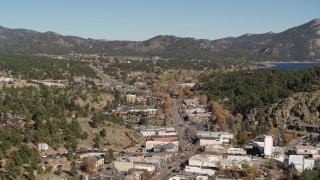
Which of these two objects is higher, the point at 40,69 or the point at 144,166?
the point at 40,69

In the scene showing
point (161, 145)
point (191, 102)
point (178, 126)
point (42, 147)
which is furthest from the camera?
point (191, 102)

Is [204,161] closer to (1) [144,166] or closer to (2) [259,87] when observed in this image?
(1) [144,166]

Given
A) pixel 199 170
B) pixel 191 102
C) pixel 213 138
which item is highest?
pixel 191 102

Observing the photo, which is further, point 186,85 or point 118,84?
point 118,84

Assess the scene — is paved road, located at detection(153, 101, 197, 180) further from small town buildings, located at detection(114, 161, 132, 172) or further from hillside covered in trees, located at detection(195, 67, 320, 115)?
A: hillside covered in trees, located at detection(195, 67, 320, 115)

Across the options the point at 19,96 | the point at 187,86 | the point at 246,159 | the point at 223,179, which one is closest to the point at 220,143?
the point at 246,159

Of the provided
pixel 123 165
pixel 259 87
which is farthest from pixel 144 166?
pixel 259 87

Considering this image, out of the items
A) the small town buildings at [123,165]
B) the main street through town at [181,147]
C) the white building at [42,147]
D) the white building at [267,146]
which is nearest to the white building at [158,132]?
the main street through town at [181,147]
